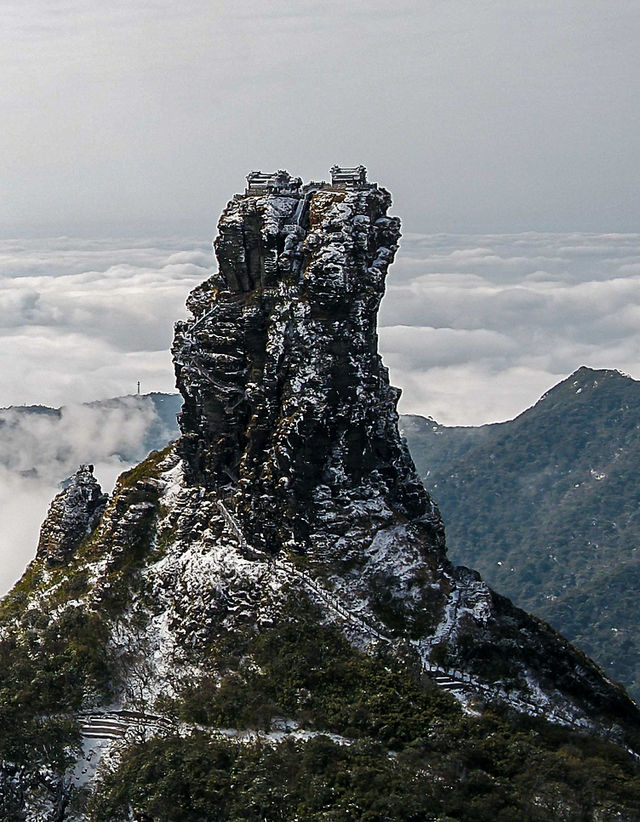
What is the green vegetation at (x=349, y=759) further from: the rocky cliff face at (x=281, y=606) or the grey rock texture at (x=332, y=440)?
the grey rock texture at (x=332, y=440)

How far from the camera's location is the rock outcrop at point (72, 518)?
74125 millimetres

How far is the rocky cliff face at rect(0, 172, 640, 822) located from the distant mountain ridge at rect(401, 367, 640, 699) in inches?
3476

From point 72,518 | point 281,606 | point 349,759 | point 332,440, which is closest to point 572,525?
point 72,518

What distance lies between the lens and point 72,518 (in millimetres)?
74875

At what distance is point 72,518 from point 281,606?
24755 millimetres

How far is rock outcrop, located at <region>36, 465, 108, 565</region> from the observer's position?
74.1m

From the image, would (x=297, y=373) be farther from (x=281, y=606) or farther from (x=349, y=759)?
(x=349, y=759)

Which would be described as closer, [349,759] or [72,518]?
[349,759]

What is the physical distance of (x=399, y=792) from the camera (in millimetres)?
43281

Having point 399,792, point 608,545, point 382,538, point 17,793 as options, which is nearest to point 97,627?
point 17,793

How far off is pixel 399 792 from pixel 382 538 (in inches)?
735

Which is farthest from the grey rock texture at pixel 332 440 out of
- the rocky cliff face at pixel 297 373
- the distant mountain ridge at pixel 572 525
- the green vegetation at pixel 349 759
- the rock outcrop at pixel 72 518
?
the distant mountain ridge at pixel 572 525

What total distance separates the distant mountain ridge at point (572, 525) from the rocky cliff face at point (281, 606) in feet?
290

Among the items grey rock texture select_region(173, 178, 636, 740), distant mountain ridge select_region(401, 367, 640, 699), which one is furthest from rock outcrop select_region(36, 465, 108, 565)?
distant mountain ridge select_region(401, 367, 640, 699)
